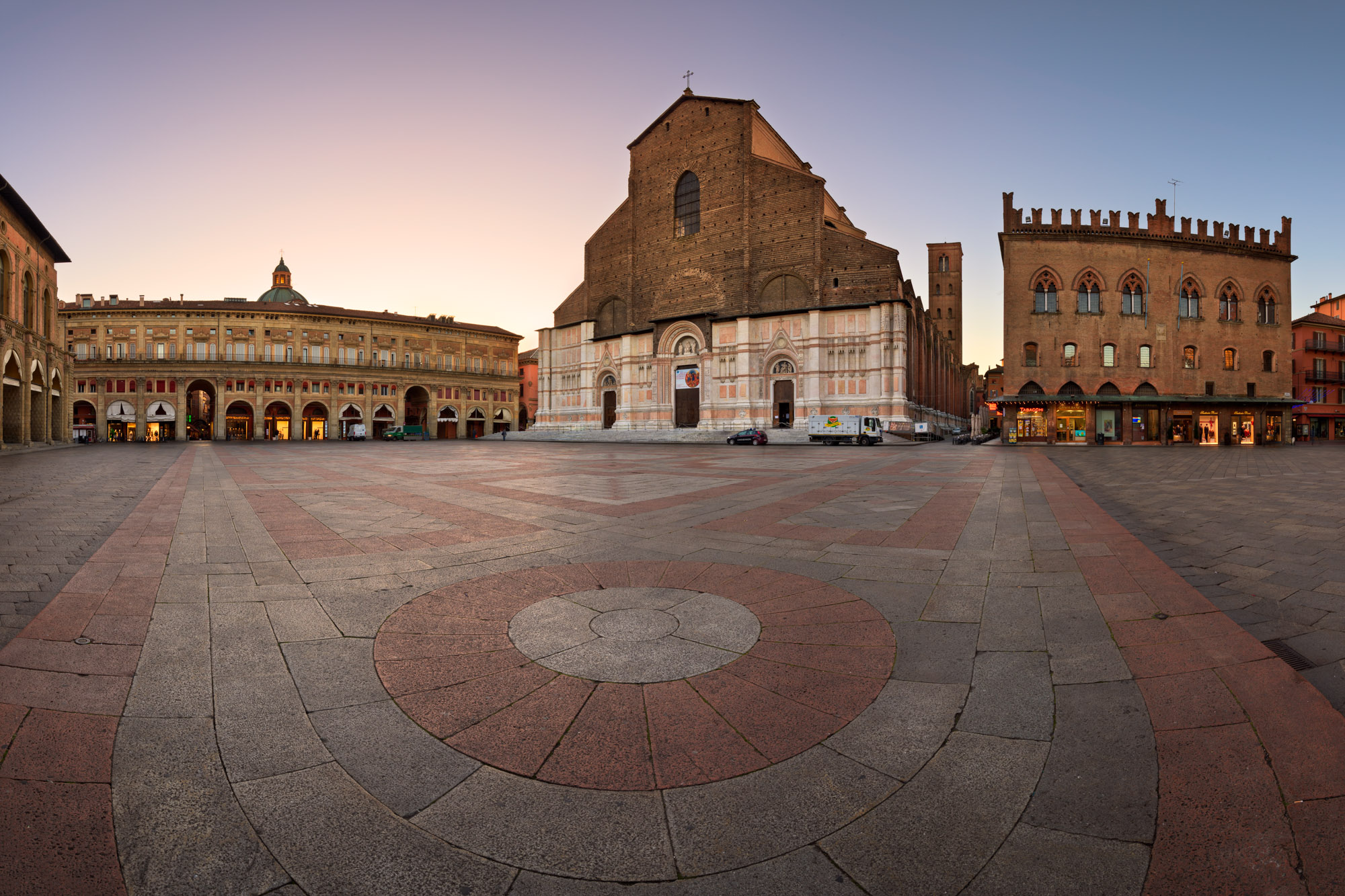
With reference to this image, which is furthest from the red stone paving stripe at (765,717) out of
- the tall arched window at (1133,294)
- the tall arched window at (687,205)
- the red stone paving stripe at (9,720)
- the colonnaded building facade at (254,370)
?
the colonnaded building facade at (254,370)

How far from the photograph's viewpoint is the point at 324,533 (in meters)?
6.28

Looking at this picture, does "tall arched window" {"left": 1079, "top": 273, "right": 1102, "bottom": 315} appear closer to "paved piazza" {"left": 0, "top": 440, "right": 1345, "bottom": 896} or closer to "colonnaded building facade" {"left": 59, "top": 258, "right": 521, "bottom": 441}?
"paved piazza" {"left": 0, "top": 440, "right": 1345, "bottom": 896}

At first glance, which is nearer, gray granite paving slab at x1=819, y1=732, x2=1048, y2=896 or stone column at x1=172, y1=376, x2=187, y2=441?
gray granite paving slab at x1=819, y1=732, x2=1048, y2=896

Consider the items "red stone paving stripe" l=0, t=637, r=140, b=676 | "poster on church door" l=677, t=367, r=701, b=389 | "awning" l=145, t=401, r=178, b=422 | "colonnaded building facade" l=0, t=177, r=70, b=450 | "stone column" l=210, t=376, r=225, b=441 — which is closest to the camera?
"red stone paving stripe" l=0, t=637, r=140, b=676

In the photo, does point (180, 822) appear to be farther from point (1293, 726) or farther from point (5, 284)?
point (5, 284)

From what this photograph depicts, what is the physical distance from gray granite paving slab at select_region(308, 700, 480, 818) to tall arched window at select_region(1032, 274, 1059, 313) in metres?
46.6

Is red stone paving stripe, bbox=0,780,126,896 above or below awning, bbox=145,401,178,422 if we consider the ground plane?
below

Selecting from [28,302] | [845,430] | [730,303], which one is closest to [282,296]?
[28,302]

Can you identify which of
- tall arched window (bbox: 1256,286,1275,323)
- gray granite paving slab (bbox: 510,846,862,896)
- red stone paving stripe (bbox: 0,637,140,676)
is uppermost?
tall arched window (bbox: 1256,286,1275,323)

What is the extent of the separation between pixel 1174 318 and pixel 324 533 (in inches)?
2047

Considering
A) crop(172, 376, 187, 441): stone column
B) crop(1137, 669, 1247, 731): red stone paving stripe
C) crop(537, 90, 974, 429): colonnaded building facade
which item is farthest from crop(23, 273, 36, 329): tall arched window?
crop(1137, 669, 1247, 731): red stone paving stripe

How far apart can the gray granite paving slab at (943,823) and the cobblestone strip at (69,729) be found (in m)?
2.02

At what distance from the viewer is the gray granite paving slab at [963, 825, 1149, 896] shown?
5.25 ft

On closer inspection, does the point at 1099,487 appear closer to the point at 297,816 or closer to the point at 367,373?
the point at 297,816
